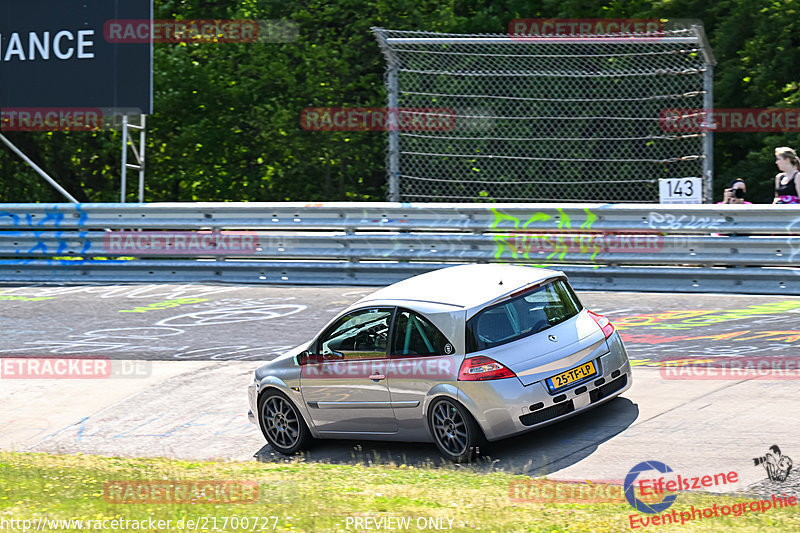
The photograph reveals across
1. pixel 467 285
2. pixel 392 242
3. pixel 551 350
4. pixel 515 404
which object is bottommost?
pixel 515 404

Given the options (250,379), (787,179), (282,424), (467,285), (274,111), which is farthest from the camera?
(274,111)

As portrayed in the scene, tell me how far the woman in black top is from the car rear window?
6.38 metres

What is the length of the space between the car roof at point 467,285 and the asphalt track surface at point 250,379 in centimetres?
118

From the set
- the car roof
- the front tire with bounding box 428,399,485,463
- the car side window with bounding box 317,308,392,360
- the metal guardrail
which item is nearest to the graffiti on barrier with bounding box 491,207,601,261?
the metal guardrail

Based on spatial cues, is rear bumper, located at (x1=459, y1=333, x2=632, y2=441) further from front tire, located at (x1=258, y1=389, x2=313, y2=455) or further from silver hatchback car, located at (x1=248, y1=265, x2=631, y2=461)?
front tire, located at (x1=258, y1=389, x2=313, y2=455)

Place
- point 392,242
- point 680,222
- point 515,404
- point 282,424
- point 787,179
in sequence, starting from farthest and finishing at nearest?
point 392,242 < point 787,179 < point 680,222 < point 282,424 < point 515,404

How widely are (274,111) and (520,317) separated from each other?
14381 mm

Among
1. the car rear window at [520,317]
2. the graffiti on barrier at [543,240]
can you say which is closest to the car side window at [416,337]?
the car rear window at [520,317]

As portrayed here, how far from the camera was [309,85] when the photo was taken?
70.4 ft

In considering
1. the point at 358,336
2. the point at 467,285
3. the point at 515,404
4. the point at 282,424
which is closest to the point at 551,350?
the point at 515,404

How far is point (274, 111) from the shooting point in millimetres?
21812

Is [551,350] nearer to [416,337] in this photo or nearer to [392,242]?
[416,337]

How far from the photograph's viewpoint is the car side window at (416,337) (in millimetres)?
8211

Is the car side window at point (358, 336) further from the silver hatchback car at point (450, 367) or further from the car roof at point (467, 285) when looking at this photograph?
the car roof at point (467, 285)
